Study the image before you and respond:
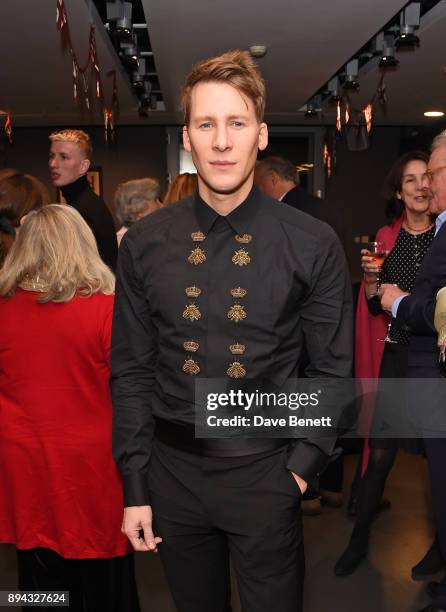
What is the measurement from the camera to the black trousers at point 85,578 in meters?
2.10

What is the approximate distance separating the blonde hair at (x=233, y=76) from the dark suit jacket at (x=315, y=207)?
2.00 metres

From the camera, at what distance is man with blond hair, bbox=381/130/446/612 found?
2.18m

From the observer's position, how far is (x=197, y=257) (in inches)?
56.1

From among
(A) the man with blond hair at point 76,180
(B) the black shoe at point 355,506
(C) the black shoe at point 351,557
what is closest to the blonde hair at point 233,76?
(C) the black shoe at point 351,557

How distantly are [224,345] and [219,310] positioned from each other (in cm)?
8

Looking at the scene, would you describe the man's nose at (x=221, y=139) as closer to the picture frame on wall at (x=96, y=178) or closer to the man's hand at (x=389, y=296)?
the man's hand at (x=389, y=296)

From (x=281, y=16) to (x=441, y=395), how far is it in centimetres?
361

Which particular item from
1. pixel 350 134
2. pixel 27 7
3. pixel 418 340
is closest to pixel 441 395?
pixel 418 340

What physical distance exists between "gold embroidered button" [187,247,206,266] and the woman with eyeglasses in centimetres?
152

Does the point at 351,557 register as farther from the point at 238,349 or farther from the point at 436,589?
the point at 238,349

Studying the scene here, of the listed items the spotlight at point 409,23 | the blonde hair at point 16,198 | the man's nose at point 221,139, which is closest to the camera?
the man's nose at point 221,139

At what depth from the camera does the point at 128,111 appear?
8.75 m

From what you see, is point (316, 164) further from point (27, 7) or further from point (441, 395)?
point (441, 395)

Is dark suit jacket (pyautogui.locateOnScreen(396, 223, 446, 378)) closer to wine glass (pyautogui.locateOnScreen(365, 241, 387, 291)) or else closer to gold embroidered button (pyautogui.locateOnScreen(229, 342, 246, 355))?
wine glass (pyautogui.locateOnScreen(365, 241, 387, 291))
